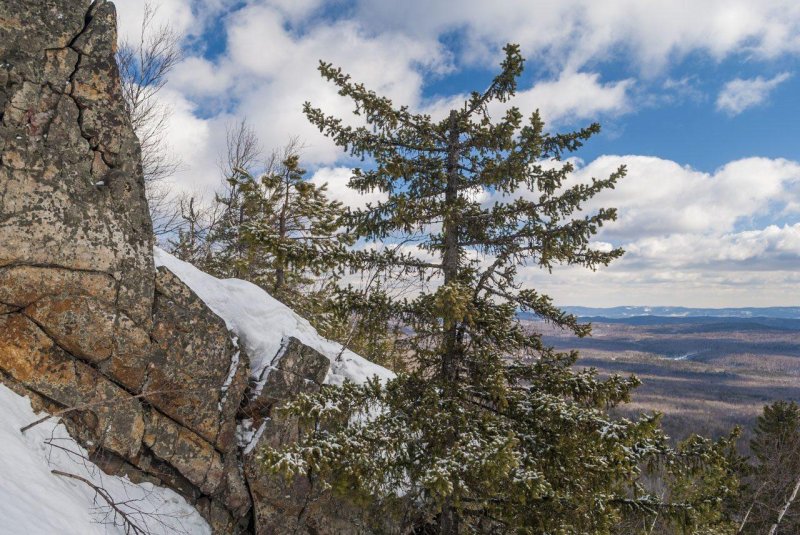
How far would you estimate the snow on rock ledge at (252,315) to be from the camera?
9055 mm

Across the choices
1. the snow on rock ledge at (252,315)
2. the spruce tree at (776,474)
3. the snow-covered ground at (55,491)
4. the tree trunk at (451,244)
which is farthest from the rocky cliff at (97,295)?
the spruce tree at (776,474)

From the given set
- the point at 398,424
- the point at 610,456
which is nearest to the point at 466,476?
the point at 398,424

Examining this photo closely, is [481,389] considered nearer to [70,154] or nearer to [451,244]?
[451,244]

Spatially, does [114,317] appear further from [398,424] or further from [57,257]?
[398,424]

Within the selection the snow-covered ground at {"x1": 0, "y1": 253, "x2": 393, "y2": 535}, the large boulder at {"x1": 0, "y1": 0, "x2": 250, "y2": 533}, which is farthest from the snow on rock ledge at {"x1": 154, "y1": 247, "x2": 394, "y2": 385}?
the large boulder at {"x1": 0, "y1": 0, "x2": 250, "y2": 533}

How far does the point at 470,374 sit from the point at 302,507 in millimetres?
4838

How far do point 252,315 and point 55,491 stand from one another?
5.22m

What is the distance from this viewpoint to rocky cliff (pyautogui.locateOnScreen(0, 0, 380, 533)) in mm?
6273

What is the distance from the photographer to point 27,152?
251 inches

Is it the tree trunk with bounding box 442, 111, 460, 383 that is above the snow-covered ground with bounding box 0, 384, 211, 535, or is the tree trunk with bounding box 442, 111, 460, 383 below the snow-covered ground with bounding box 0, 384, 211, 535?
above

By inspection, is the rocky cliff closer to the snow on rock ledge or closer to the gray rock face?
the gray rock face

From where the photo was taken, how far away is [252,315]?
9711 mm

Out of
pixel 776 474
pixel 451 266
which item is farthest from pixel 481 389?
pixel 776 474

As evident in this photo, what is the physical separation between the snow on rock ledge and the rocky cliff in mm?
722
